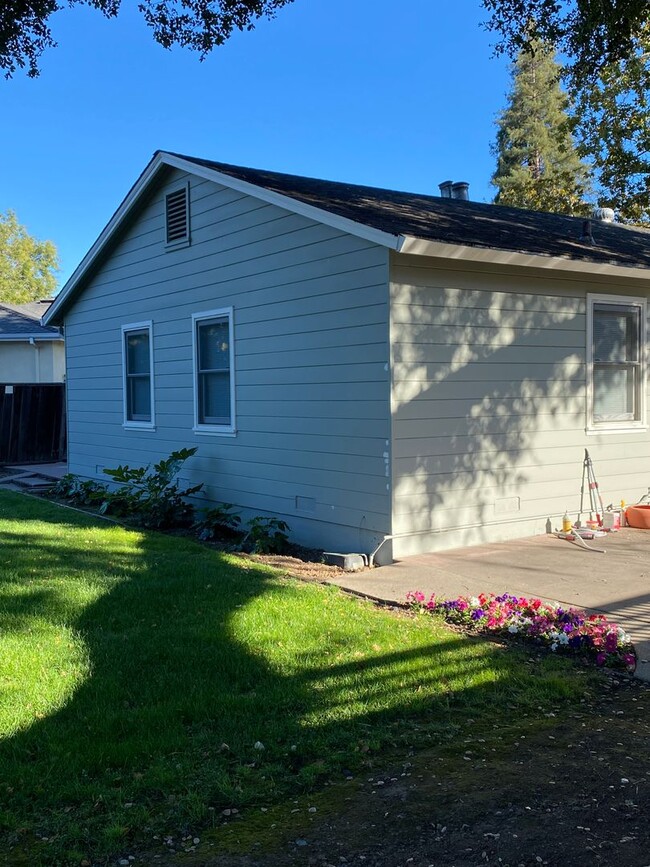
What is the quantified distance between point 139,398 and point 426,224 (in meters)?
5.69

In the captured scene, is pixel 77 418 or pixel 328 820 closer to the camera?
pixel 328 820

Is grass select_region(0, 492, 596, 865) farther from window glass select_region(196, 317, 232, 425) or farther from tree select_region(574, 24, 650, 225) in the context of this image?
tree select_region(574, 24, 650, 225)

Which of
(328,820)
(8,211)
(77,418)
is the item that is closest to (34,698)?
(328,820)

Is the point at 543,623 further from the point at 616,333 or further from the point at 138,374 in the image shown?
the point at 138,374

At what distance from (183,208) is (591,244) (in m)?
5.21

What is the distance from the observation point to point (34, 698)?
4164 millimetres

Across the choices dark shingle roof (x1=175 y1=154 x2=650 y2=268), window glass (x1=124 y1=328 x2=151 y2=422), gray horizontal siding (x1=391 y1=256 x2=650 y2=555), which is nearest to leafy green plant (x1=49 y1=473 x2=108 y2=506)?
window glass (x1=124 y1=328 x2=151 y2=422)

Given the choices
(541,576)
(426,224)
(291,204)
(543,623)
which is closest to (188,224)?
(291,204)

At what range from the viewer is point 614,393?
9.52 m

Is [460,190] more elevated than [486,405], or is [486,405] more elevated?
[460,190]

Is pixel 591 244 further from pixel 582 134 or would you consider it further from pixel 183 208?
pixel 582 134

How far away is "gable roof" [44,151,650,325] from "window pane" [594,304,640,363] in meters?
0.55

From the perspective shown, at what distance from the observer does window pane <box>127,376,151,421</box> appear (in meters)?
11.8

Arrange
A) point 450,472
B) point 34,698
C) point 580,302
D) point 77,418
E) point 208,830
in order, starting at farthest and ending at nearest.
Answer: point 77,418 < point 580,302 < point 450,472 < point 34,698 < point 208,830
